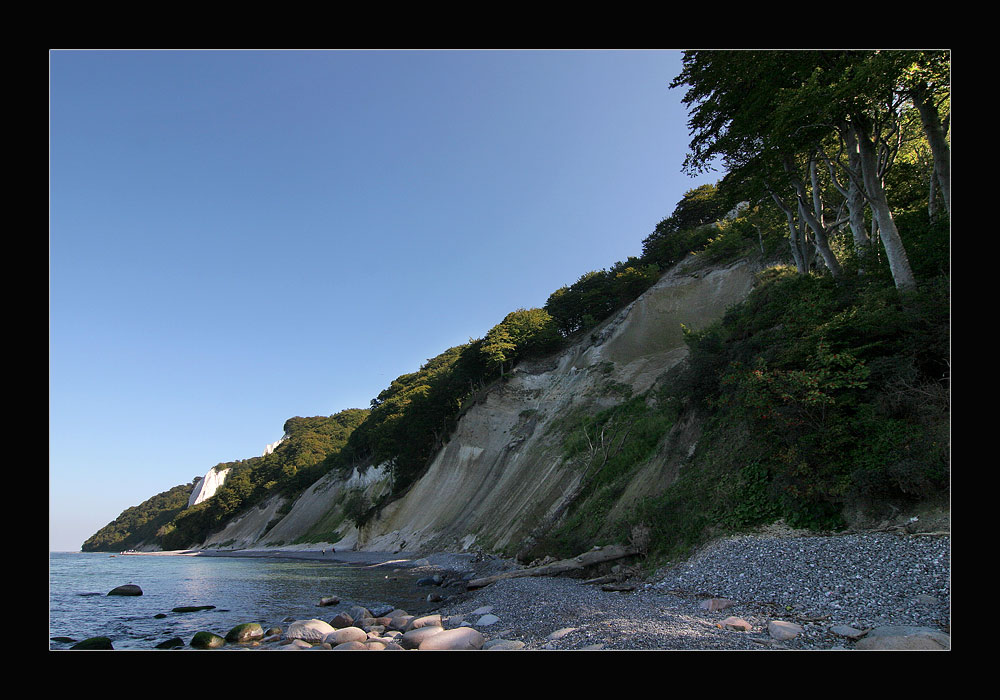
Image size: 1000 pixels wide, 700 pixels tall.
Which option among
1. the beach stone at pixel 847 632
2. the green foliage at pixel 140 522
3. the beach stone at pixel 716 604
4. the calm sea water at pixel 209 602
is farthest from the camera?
the green foliage at pixel 140 522

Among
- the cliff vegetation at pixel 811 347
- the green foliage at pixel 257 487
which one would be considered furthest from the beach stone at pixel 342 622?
the green foliage at pixel 257 487

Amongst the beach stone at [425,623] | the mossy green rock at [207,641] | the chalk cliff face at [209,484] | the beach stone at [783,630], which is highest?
the beach stone at [783,630]

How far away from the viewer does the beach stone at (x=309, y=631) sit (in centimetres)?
1108

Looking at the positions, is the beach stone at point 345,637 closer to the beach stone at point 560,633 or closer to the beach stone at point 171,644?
the beach stone at point 171,644

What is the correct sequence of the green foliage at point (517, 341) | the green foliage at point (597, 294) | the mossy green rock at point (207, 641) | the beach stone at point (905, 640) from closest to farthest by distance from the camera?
the beach stone at point (905, 640)
the mossy green rock at point (207, 641)
the green foliage at point (597, 294)
the green foliage at point (517, 341)

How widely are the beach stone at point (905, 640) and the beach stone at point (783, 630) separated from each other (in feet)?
2.41

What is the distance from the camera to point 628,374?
34.4 metres

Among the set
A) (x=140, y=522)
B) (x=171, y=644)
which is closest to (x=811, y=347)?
(x=171, y=644)

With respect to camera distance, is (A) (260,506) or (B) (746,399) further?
(A) (260,506)

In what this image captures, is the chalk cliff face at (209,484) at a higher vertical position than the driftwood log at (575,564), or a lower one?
lower
